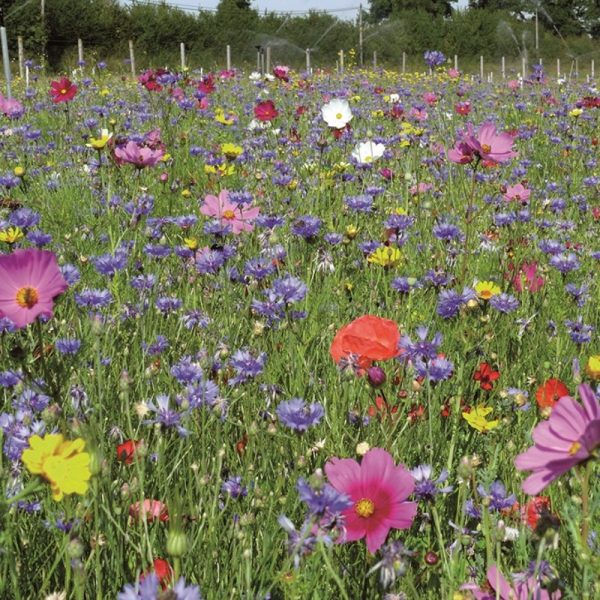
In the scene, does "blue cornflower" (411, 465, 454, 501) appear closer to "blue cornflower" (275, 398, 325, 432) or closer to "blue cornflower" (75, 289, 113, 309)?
"blue cornflower" (275, 398, 325, 432)

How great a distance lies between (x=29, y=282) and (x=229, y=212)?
109 centimetres

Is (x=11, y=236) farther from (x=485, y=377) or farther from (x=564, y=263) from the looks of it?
(x=564, y=263)

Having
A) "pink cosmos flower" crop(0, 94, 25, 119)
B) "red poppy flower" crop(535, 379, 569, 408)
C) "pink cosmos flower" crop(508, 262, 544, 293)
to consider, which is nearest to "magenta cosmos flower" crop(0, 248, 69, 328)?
"red poppy flower" crop(535, 379, 569, 408)

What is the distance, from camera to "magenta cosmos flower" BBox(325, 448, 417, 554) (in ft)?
2.59

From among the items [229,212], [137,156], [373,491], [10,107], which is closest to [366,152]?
[229,212]

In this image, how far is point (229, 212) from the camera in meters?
1.99

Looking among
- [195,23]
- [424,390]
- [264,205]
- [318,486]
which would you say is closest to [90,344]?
[424,390]

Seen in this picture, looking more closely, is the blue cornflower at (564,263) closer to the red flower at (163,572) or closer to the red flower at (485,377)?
the red flower at (485,377)

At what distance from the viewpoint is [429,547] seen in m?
1.02

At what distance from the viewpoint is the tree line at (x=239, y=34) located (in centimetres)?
2611

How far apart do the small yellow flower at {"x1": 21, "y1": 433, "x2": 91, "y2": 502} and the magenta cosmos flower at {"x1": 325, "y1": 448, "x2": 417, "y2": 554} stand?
263 millimetres

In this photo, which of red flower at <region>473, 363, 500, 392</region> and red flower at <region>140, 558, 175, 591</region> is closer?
red flower at <region>140, 558, 175, 591</region>

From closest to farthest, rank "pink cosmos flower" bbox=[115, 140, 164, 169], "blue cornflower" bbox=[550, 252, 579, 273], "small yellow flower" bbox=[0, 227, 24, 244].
→ "small yellow flower" bbox=[0, 227, 24, 244] → "pink cosmos flower" bbox=[115, 140, 164, 169] → "blue cornflower" bbox=[550, 252, 579, 273]

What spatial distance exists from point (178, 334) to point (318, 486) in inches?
38.3
